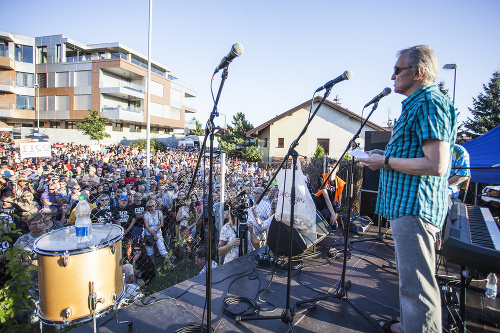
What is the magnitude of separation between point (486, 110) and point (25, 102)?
47626mm

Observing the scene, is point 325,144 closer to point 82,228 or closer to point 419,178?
point 419,178

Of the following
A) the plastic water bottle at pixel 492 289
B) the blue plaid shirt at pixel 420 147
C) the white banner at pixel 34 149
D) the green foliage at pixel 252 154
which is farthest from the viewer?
the green foliage at pixel 252 154

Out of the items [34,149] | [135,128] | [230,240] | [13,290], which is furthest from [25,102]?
[230,240]

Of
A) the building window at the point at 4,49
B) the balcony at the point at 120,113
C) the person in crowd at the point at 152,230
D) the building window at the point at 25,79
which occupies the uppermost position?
the building window at the point at 4,49

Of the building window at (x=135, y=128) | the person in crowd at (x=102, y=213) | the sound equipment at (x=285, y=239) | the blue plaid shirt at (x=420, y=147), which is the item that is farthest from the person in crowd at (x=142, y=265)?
the building window at (x=135, y=128)

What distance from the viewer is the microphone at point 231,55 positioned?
1522mm

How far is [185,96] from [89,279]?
1912 inches

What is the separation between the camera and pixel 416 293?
1565mm

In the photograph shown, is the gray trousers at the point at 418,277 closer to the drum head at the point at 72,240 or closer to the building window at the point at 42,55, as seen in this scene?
the drum head at the point at 72,240

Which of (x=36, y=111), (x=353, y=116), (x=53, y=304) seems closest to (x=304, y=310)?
(x=53, y=304)

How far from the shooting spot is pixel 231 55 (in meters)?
1.56

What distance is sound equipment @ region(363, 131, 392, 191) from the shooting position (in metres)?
5.59

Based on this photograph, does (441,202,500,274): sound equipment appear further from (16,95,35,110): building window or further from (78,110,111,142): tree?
(16,95,35,110): building window

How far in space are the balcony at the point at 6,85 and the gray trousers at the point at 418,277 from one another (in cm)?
4367
